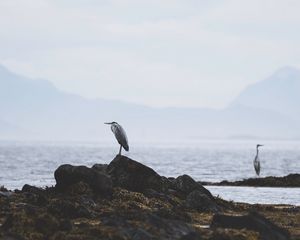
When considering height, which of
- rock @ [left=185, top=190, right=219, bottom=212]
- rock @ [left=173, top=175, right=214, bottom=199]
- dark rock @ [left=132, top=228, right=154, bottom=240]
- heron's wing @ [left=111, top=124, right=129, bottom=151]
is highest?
heron's wing @ [left=111, top=124, right=129, bottom=151]

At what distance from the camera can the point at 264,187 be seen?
140ft

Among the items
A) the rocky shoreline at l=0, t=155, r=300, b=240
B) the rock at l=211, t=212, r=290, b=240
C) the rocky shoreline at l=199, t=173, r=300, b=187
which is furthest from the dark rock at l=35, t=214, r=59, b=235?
the rocky shoreline at l=199, t=173, r=300, b=187

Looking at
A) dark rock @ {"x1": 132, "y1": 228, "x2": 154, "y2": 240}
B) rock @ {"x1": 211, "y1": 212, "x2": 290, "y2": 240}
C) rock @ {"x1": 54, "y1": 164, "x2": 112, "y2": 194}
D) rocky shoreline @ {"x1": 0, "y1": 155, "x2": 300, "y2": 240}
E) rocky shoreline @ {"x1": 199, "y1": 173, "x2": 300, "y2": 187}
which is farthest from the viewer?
rocky shoreline @ {"x1": 199, "y1": 173, "x2": 300, "y2": 187}

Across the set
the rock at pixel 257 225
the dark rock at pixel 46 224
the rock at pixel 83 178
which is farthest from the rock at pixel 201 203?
the dark rock at pixel 46 224

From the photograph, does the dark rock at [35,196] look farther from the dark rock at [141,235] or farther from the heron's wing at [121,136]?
the heron's wing at [121,136]

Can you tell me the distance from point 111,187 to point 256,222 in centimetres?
796

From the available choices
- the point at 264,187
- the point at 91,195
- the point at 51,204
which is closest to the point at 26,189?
the point at 91,195

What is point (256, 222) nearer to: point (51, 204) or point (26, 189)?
point (51, 204)

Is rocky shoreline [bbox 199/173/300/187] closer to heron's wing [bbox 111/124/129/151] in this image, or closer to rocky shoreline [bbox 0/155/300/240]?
heron's wing [bbox 111/124/129/151]

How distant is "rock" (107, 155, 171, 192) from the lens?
83.8 feet

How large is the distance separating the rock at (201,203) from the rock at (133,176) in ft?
7.01

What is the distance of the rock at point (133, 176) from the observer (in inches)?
1005

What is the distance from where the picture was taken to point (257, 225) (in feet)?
54.6

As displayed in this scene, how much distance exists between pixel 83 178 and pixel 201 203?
12.2ft
